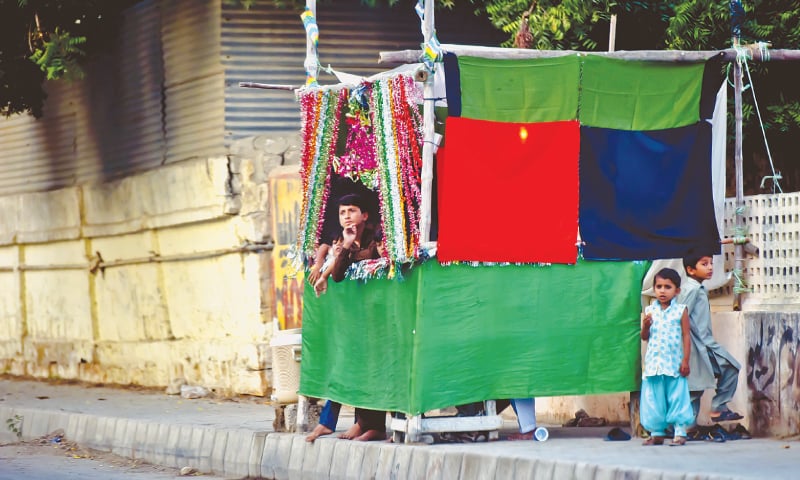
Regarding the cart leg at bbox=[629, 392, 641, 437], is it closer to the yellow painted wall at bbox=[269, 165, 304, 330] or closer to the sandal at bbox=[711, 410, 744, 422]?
the sandal at bbox=[711, 410, 744, 422]

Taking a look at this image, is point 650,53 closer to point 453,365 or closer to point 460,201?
point 460,201

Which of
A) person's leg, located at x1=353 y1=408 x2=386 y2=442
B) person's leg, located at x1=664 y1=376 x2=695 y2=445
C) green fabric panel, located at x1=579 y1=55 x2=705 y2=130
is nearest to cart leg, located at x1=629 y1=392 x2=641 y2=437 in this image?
person's leg, located at x1=664 y1=376 x2=695 y2=445

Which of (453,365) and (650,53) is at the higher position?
(650,53)

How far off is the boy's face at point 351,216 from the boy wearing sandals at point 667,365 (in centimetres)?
206

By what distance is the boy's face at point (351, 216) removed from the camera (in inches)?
388

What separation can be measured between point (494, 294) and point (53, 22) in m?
8.20

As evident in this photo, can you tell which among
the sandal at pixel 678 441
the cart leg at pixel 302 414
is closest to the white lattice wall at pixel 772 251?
the sandal at pixel 678 441

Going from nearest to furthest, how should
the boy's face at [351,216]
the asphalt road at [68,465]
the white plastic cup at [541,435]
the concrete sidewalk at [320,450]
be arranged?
1. the concrete sidewalk at [320,450]
2. the white plastic cup at [541,435]
3. the boy's face at [351,216]
4. the asphalt road at [68,465]

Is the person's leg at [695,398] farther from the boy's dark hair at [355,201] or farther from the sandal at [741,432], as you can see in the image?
the boy's dark hair at [355,201]

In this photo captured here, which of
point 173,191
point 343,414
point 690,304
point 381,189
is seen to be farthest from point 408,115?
point 173,191

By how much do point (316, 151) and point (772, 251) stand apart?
315 centimetres

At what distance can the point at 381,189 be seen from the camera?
9453 mm

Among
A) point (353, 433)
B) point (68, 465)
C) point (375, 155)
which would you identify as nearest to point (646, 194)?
point (375, 155)

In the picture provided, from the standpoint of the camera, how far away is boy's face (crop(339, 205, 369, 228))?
9.87m
